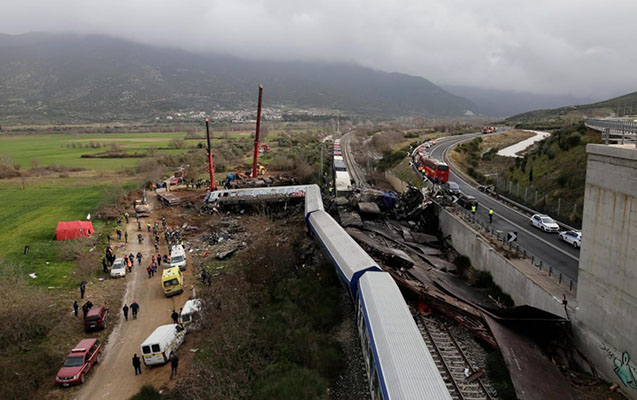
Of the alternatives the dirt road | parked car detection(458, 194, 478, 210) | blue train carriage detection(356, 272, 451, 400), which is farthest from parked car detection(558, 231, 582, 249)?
the dirt road

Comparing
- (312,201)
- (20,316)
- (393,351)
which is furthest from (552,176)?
(20,316)

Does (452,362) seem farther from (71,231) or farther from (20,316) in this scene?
(71,231)

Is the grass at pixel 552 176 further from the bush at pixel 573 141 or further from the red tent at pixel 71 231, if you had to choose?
the red tent at pixel 71 231

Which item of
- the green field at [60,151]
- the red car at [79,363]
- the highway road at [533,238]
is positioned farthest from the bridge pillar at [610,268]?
the green field at [60,151]

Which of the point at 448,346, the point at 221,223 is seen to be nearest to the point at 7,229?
the point at 221,223

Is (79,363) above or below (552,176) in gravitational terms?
below

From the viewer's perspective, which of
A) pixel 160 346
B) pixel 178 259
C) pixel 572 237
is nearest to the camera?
pixel 160 346

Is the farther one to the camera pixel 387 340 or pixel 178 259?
pixel 178 259

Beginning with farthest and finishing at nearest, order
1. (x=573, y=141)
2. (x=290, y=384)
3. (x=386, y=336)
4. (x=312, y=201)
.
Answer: (x=573, y=141) → (x=312, y=201) → (x=290, y=384) → (x=386, y=336)
